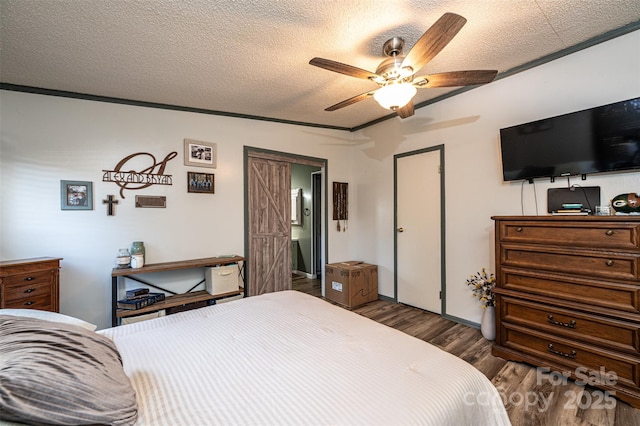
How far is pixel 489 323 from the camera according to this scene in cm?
273

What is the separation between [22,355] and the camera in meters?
0.82

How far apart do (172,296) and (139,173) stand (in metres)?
1.46

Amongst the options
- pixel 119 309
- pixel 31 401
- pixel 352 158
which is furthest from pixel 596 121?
pixel 119 309

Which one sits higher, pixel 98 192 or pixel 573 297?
pixel 98 192

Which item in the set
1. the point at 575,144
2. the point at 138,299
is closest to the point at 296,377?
the point at 138,299

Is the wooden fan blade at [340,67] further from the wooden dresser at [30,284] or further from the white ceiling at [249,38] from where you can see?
the wooden dresser at [30,284]

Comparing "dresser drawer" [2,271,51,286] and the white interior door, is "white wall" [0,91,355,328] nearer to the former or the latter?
"dresser drawer" [2,271,51,286]

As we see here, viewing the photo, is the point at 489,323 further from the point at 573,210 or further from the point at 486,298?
the point at 573,210

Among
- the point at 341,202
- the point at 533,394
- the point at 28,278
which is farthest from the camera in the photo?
the point at 341,202

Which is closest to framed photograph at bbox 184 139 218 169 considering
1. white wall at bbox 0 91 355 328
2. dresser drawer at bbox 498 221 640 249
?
white wall at bbox 0 91 355 328

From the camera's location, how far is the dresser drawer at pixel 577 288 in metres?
1.80

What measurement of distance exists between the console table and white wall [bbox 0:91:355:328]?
0.61ft

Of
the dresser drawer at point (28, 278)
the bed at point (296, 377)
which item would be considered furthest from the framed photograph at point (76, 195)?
the bed at point (296, 377)

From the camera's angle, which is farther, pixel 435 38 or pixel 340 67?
pixel 340 67
